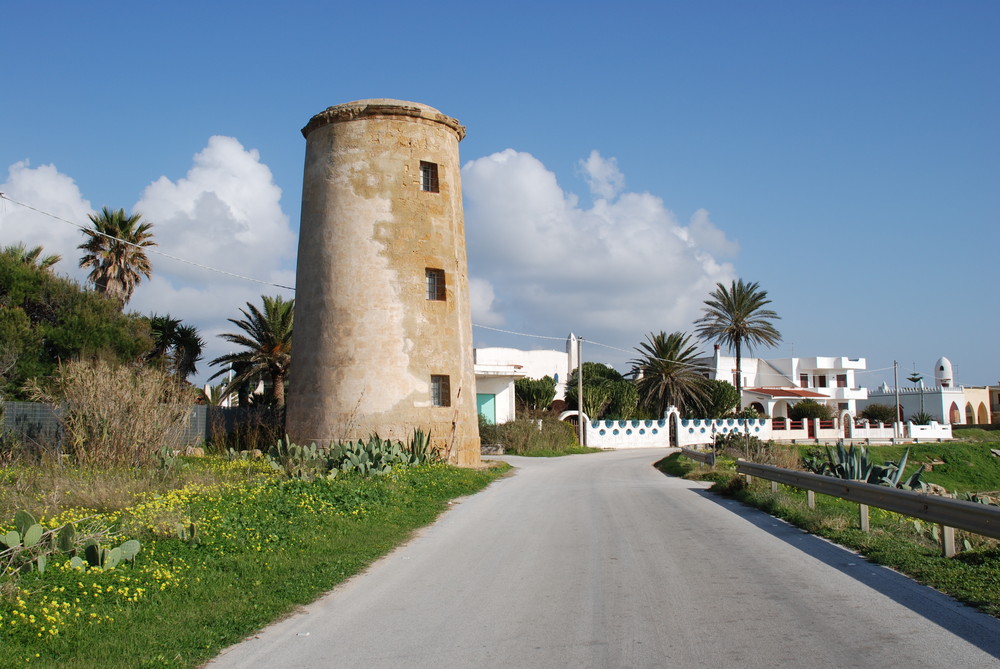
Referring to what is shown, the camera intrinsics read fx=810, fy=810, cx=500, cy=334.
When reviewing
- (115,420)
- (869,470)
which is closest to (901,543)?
(869,470)

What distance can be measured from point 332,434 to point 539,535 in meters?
13.3

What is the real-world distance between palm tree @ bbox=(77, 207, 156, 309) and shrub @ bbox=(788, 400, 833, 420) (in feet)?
174

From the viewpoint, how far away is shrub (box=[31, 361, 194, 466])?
50.2 ft

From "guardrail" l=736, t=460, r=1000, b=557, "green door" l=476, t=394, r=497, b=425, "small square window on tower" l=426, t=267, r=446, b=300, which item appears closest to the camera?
"guardrail" l=736, t=460, r=1000, b=557

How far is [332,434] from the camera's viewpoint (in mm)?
24172

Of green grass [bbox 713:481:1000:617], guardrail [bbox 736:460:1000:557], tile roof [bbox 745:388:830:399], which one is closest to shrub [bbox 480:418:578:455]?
green grass [bbox 713:481:1000:617]

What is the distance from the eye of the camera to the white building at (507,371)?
51.4m

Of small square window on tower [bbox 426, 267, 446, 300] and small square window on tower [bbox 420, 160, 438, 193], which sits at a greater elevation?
small square window on tower [bbox 420, 160, 438, 193]

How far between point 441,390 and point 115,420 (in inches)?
457

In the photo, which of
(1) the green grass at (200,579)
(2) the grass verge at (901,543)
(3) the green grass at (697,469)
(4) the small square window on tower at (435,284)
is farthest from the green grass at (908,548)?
(4) the small square window on tower at (435,284)

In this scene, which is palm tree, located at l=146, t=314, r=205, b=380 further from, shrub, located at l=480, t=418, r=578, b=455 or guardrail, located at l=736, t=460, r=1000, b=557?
guardrail, located at l=736, t=460, r=1000, b=557

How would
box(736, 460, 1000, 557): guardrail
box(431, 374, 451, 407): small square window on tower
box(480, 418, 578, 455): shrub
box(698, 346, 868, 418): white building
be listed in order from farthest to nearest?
1. box(698, 346, 868, 418): white building
2. box(480, 418, 578, 455): shrub
3. box(431, 374, 451, 407): small square window on tower
4. box(736, 460, 1000, 557): guardrail

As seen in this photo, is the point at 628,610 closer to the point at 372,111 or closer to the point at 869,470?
the point at 869,470

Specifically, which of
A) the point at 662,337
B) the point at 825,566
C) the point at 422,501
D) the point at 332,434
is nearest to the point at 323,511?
the point at 422,501
